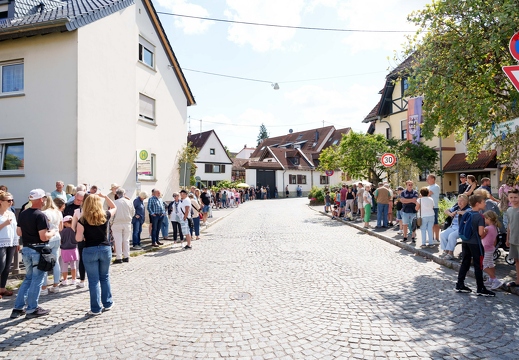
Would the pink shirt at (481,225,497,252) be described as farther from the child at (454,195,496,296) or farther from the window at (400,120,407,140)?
the window at (400,120,407,140)

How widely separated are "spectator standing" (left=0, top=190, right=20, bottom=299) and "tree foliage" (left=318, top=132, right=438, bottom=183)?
17884mm

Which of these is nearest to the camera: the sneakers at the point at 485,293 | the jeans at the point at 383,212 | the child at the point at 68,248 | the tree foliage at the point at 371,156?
the sneakers at the point at 485,293

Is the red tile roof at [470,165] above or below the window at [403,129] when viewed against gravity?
below

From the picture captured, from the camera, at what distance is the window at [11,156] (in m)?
13.0

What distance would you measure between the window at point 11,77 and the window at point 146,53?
5458mm

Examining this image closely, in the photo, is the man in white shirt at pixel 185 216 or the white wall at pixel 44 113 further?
the white wall at pixel 44 113

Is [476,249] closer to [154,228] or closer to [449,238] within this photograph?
[449,238]

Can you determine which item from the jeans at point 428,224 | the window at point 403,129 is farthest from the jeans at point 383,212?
the window at point 403,129

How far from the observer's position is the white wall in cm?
1248

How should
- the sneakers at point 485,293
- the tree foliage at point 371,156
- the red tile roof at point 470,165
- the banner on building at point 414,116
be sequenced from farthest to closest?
the banner on building at point 414,116 → the red tile roof at point 470,165 → the tree foliage at point 371,156 → the sneakers at point 485,293

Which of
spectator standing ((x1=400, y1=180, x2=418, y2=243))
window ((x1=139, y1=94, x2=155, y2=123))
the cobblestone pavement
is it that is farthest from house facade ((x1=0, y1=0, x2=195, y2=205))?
spectator standing ((x1=400, y1=180, x2=418, y2=243))

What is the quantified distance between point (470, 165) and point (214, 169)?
112 ft

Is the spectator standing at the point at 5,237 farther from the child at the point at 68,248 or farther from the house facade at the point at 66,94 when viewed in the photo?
the house facade at the point at 66,94

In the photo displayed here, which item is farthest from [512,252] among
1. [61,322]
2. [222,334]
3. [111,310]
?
[61,322]
